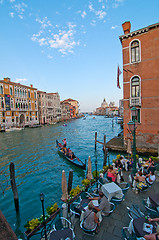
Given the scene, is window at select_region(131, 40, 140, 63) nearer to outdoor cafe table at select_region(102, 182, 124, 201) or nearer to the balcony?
the balcony

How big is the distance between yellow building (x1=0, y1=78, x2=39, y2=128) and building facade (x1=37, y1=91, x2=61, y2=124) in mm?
4051

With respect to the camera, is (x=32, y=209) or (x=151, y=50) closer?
(x=32, y=209)

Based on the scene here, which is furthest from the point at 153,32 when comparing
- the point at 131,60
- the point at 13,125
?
the point at 13,125

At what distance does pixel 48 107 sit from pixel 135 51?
54.1 metres

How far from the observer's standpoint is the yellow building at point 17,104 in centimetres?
4147

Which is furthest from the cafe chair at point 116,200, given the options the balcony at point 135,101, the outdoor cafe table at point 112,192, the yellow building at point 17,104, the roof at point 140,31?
the yellow building at point 17,104

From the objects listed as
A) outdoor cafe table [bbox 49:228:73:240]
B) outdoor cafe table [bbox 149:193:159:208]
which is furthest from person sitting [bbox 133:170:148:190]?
outdoor cafe table [bbox 49:228:73:240]

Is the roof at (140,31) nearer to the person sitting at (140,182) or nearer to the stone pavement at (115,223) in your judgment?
the person sitting at (140,182)

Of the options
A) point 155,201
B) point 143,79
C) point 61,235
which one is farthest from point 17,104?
point 155,201

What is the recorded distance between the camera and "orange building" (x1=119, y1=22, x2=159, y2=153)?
12805 millimetres

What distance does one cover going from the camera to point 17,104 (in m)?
46.2

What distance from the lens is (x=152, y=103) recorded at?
519 inches

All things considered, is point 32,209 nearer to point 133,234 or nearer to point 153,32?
point 133,234

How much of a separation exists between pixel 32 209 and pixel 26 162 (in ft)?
27.1
